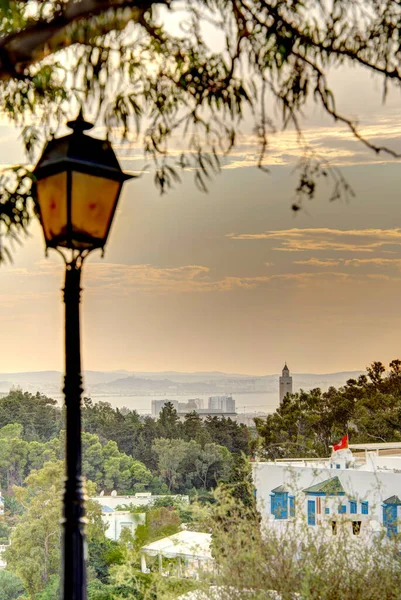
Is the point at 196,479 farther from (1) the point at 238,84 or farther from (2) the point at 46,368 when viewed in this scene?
(1) the point at 238,84

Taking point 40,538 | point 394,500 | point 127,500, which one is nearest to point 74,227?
point 394,500

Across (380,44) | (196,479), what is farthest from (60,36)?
(196,479)

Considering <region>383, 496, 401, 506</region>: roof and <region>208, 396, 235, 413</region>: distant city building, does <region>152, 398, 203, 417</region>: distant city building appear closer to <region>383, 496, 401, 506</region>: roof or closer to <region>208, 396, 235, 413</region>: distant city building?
<region>208, 396, 235, 413</region>: distant city building

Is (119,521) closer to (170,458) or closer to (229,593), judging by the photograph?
(170,458)

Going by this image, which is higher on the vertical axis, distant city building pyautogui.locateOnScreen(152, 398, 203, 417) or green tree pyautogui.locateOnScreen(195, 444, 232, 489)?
distant city building pyautogui.locateOnScreen(152, 398, 203, 417)

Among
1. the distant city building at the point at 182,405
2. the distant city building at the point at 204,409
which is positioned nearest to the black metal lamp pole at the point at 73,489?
the distant city building at the point at 204,409

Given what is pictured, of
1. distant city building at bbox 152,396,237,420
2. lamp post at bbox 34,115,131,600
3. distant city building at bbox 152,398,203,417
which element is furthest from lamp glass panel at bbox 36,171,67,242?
distant city building at bbox 152,398,203,417
